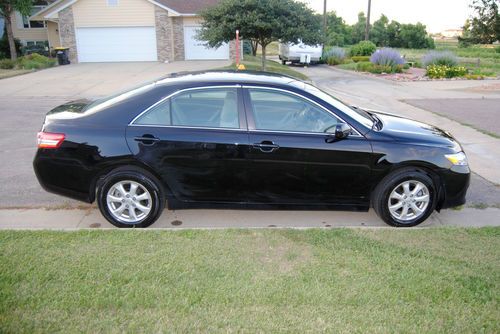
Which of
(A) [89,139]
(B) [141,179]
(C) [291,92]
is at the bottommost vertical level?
(B) [141,179]

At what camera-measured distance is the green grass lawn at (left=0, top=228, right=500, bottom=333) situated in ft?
10.0

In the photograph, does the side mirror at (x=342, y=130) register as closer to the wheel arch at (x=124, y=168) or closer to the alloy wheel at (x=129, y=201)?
the wheel arch at (x=124, y=168)

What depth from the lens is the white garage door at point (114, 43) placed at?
30.0 metres

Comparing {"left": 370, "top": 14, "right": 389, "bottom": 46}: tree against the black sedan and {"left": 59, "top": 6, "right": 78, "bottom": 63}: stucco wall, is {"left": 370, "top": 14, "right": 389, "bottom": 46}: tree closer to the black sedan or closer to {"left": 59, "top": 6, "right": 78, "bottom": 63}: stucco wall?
{"left": 59, "top": 6, "right": 78, "bottom": 63}: stucco wall

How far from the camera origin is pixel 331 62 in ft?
103

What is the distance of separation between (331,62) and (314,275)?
2945cm

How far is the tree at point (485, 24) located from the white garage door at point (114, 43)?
3498 cm

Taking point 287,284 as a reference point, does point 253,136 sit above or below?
above

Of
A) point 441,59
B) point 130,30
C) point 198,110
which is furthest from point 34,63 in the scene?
point 198,110

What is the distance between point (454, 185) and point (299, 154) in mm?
1733

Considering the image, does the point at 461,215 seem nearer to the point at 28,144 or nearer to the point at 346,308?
the point at 346,308

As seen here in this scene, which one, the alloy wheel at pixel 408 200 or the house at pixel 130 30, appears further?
the house at pixel 130 30

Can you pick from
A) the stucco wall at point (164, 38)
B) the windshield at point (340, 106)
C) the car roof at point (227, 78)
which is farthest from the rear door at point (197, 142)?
the stucco wall at point (164, 38)

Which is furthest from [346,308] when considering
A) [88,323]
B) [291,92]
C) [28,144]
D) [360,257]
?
[28,144]
